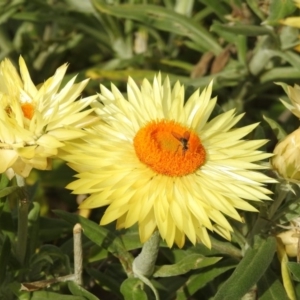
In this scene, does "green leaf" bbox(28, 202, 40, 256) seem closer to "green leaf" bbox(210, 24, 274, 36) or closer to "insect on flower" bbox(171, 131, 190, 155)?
"insect on flower" bbox(171, 131, 190, 155)

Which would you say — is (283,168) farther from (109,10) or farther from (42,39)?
(42,39)

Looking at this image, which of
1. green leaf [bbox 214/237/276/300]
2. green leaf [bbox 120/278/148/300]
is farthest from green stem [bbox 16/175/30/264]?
green leaf [bbox 214/237/276/300]

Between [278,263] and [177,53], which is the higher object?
[177,53]

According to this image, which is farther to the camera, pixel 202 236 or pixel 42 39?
pixel 42 39

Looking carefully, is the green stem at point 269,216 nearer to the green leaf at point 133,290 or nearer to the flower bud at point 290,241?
the flower bud at point 290,241

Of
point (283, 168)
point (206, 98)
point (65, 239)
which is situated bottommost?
point (65, 239)

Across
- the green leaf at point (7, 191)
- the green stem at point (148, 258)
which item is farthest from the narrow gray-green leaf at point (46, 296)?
the green leaf at point (7, 191)

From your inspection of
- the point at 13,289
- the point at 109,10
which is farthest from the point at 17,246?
the point at 109,10
